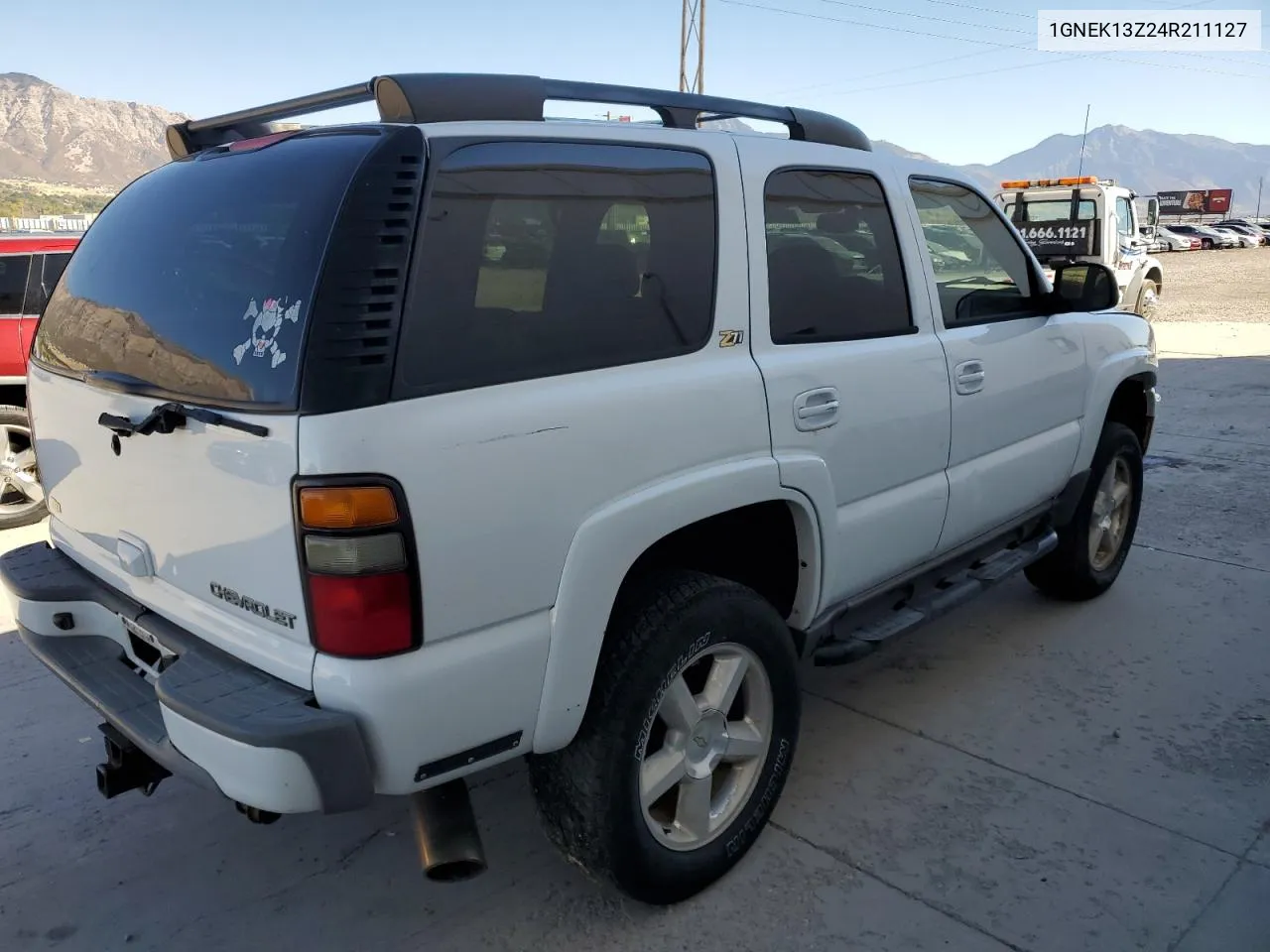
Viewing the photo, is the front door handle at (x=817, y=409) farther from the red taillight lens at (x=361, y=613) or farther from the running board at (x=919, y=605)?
the red taillight lens at (x=361, y=613)

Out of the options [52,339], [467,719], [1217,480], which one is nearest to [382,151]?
[467,719]

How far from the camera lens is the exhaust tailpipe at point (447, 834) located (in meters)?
2.14

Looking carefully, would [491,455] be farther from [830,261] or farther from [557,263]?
[830,261]

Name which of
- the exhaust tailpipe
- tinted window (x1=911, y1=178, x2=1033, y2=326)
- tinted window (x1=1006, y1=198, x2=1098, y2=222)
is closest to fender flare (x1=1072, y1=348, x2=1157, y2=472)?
tinted window (x1=911, y1=178, x2=1033, y2=326)

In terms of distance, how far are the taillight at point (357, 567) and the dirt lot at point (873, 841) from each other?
108cm

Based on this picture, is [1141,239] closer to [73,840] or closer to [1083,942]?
[1083,942]

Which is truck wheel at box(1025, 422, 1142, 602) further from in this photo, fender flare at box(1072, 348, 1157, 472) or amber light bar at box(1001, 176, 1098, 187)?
amber light bar at box(1001, 176, 1098, 187)

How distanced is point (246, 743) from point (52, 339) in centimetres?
154

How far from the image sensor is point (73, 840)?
299cm

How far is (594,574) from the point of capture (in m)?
2.19

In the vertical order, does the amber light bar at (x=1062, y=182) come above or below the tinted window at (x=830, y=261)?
above

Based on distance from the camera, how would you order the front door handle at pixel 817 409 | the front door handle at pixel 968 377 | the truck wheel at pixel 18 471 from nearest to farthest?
the front door handle at pixel 817 409
the front door handle at pixel 968 377
the truck wheel at pixel 18 471

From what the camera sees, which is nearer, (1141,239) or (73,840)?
(73,840)

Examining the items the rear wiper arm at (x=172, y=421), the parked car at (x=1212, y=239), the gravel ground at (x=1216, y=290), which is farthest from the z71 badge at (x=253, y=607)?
the parked car at (x=1212, y=239)
